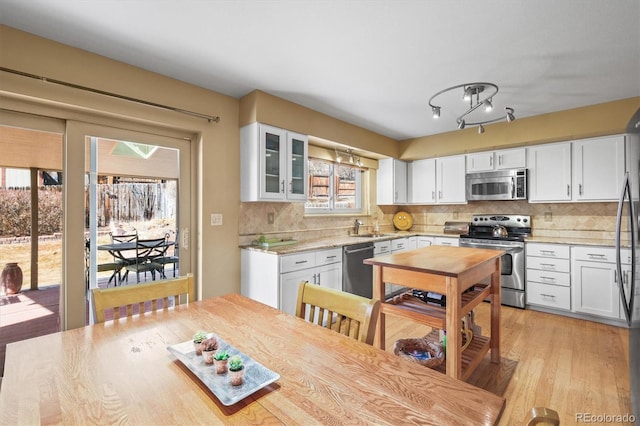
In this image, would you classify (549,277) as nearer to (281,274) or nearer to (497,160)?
(497,160)

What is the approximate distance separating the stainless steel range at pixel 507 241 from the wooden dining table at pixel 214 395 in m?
3.53

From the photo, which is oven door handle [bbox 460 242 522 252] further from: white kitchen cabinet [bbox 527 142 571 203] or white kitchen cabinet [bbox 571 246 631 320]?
white kitchen cabinet [bbox 527 142 571 203]

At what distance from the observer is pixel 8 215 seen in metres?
2.05

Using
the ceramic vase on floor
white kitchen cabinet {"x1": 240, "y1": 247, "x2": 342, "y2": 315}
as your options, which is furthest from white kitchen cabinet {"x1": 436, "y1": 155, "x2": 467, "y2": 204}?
the ceramic vase on floor

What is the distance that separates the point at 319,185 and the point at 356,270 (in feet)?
4.38

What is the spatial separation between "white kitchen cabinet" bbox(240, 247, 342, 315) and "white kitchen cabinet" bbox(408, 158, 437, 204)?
7.72ft

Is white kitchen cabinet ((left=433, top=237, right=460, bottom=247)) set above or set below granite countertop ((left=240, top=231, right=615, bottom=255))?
below

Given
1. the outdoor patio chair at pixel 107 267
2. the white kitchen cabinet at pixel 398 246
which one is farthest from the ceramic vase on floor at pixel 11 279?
the white kitchen cabinet at pixel 398 246

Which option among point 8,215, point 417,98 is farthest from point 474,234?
point 8,215

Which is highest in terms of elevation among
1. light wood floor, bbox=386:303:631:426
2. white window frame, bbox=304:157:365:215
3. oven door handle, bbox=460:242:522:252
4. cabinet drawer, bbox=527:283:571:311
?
white window frame, bbox=304:157:365:215

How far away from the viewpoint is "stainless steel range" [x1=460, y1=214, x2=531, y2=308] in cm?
381

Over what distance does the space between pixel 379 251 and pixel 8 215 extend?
3616 millimetres

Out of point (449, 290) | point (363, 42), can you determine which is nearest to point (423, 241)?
point (449, 290)

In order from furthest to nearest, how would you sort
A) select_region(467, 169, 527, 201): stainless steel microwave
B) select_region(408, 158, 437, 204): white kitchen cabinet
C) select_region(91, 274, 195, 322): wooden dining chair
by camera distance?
select_region(408, 158, 437, 204): white kitchen cabinet → select_region(467, 169, 527, 201): stainless steel microwave → select_region(91, 274, 195, 322): wooden dining chair
